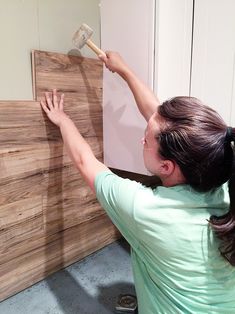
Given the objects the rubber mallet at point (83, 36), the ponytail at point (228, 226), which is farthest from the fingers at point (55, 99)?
the ponytail at point (228, 226)

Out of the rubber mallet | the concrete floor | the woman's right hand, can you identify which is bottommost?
the concrete floor

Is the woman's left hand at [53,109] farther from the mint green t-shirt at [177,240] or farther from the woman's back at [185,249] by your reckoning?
the woman's back at [185,249]

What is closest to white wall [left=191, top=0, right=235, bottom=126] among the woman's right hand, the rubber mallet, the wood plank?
the woman's right hand

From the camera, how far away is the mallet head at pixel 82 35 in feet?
3.36

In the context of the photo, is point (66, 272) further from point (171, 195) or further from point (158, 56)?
point (158, 56)

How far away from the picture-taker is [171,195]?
0.67 meters

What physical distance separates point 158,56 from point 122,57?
161 mm

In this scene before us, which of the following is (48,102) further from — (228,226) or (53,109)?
(228,226)

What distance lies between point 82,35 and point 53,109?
28 centimetres

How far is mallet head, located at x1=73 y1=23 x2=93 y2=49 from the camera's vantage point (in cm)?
102

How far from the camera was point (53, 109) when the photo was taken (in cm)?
104

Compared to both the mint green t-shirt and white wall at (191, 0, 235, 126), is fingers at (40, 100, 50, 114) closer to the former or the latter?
the mint green t-shirt

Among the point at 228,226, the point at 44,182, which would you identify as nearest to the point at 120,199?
the point at 228,226

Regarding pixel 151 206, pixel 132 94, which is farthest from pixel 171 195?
Answer: pixel 132 94
